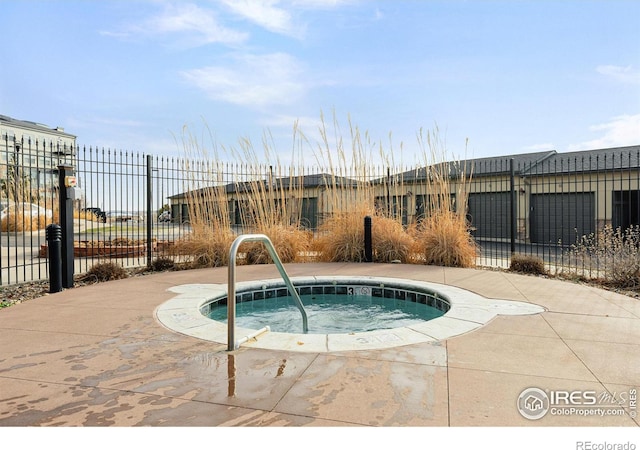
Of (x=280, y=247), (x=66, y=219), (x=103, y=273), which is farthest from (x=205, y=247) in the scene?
(x=66, y=219)

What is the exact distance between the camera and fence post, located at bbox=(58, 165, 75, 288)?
17.3 feet

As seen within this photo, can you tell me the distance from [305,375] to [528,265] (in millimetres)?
5653

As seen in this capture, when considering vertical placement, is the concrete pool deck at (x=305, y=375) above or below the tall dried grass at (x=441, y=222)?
below

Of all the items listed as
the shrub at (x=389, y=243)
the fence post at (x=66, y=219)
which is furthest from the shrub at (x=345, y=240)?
the fence post at (x=66, y=219)

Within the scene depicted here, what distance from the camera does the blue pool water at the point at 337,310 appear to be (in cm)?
436

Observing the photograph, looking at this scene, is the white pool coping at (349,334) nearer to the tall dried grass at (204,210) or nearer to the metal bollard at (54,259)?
the metal bollard at (54,259)

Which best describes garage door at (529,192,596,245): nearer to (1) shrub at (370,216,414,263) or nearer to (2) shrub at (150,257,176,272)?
(1) shrub at (370,216,414,263)

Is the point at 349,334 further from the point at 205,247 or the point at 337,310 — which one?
the point at 205,247

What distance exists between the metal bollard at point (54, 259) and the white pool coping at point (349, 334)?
1502 mm

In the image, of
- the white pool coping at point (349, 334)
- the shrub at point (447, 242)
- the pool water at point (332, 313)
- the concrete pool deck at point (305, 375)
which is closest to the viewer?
the concrete pool deck at point (305, 375)

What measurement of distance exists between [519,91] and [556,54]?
1.07 meters

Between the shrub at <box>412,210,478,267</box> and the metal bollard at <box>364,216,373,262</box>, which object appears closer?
the shrub at <box>412,210,478,267</box>

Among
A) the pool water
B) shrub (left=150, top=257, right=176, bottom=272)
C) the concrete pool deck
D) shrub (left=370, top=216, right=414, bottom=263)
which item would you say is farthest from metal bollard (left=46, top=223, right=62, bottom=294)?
shrub (left=370, top=216, right=414, bottom=263)

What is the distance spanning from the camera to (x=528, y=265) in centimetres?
660
